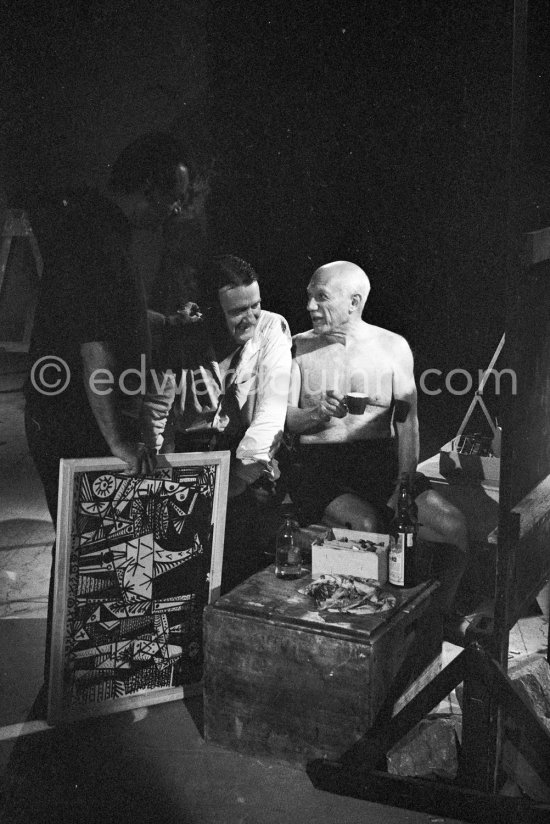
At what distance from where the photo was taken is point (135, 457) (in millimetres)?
3633

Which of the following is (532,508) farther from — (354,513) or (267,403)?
(267,403)

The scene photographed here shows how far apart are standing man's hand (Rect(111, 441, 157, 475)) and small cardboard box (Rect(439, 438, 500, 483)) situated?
4.77 ft

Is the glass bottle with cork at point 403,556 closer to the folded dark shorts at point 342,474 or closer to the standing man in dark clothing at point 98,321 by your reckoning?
the folded dark shorts at point 342,474

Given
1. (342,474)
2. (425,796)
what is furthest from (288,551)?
(425,796)

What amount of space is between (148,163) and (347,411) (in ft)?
4.54

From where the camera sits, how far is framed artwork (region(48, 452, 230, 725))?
3.54 m

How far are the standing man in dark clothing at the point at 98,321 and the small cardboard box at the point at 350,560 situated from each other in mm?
824

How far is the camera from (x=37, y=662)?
4156 mm

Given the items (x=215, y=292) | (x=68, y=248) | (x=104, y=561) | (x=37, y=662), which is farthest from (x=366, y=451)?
(x=37, y=662)

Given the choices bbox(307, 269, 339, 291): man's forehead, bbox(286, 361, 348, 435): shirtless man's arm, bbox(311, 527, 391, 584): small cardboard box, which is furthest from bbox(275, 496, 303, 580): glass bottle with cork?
bbox(307, 269, 339, 291): man's forehead

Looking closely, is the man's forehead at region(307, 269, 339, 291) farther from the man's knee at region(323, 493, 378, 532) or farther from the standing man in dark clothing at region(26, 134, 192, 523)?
the man's knee at region(323, 493, 378, 532)

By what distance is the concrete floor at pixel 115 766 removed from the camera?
3041 mm

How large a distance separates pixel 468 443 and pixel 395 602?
1120 mm
